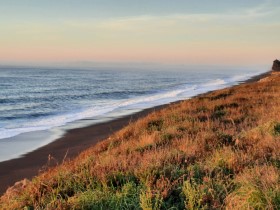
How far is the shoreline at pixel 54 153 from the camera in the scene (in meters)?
10.9

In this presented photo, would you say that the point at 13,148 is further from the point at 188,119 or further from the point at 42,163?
the point at 188,119

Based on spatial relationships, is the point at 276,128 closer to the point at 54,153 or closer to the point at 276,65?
the point at 54,153

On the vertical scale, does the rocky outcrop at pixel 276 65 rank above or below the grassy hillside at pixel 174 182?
above

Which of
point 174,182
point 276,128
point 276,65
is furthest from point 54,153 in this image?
point 276,65

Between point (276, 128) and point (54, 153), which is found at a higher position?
point (276, 128)

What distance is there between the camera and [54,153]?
45.3 ft

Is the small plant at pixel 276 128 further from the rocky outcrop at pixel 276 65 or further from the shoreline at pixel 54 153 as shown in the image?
the rocky outcrop at pixel 276 65

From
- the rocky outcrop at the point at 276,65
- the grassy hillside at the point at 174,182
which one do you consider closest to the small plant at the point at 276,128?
the grassy hillside at the point at 174,182

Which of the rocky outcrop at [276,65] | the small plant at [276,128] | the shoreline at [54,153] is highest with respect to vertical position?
the rocky outcrop at [276,65]

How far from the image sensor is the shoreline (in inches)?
428

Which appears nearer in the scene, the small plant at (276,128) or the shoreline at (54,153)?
the small plant at (276,128)

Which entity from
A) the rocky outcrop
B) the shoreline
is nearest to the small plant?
the shoreline

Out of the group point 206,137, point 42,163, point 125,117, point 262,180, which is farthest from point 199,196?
point 125,117

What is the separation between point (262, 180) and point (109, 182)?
252cm
